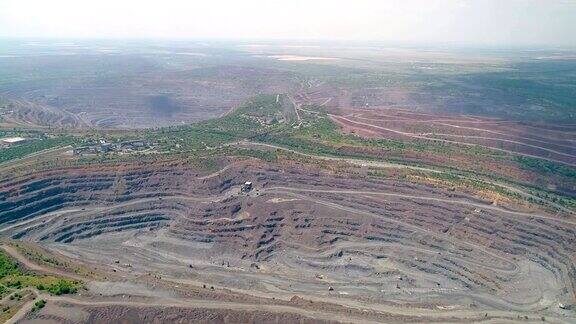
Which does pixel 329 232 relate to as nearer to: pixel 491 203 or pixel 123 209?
pixel 491 203

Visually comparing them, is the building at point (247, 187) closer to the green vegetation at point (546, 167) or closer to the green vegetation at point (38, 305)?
the green vegetation at point (38, 305)

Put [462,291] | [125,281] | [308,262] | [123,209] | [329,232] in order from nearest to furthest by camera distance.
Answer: [125,281]
[462,291]
[308,262]
[329,232]
[123,209]

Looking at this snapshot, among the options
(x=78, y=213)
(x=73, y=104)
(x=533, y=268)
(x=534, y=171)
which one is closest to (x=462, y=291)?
(x=533, y=268)

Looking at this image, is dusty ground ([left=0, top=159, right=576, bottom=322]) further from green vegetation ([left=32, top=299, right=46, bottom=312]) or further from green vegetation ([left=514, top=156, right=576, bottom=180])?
green vegetation ([left=514, top=156, right=576, bottom=180])

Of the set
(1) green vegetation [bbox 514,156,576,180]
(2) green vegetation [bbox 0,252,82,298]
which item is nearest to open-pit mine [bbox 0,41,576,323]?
(2) green vegetation [bbox 0,252,82,298]

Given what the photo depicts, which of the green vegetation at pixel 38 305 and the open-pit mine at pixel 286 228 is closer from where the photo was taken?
the green vegetation at pixel 38 305

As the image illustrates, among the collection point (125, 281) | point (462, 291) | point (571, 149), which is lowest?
point (462, 291)

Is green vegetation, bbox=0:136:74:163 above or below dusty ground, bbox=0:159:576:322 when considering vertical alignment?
above

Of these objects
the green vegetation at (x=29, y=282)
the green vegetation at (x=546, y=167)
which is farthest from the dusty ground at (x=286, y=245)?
the green vegetation at (x=546, y=167)

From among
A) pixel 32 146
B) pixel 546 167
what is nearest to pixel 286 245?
pixel 546 167

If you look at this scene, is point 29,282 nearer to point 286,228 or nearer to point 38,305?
point 38,305

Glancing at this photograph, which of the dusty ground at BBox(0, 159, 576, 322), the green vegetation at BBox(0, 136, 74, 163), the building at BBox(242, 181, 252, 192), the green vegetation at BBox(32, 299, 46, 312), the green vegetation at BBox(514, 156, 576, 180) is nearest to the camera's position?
the green vegetation at BBox(32, 299, 46, 312)
